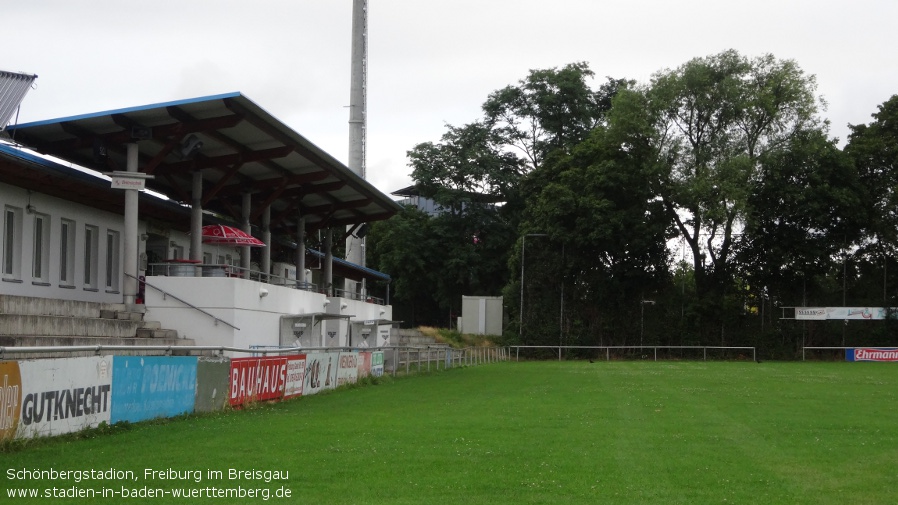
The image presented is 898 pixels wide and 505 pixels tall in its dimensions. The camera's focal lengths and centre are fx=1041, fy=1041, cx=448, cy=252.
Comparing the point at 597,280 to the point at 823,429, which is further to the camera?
the point at 597,280

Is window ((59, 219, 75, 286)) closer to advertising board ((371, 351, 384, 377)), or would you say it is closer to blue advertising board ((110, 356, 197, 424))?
advertising board ((371, 351, 384, 377))

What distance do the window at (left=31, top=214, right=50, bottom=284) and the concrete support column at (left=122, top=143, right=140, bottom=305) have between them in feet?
6.98

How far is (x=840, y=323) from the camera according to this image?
6588 centimetres

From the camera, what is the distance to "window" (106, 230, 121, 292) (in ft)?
109

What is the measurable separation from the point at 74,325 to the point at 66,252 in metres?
7.18

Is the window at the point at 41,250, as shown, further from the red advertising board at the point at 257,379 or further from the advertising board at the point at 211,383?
the advertising board at the point at 211,383

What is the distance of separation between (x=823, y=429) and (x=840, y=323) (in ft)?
171

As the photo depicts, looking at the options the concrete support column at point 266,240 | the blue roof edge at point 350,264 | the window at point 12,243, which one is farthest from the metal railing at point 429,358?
the window at point 12,243


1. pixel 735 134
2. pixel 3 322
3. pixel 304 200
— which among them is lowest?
pixel 3 322

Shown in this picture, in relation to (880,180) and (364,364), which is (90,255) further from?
(880,180)

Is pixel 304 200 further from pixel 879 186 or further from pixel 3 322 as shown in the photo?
pixel 879 186

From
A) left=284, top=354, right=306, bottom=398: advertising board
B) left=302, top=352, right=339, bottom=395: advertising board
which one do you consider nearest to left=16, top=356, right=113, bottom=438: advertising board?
left=284, top=354, right=306, bottom=398: advertising board

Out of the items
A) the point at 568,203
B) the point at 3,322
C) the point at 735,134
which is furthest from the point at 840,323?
the point at 3,322

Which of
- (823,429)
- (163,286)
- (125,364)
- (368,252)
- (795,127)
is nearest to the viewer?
(125,364)
